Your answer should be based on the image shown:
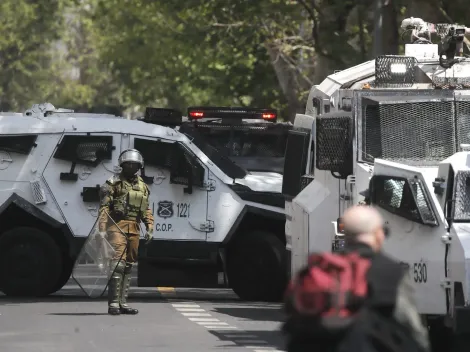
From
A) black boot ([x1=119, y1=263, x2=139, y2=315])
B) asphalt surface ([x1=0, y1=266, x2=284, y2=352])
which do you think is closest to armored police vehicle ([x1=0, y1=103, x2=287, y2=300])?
asphalt surface ([x1=0, y1=266, x2=284, y2=352])

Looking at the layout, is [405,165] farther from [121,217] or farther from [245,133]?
[245,133]

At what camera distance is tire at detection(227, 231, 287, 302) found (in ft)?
61.0

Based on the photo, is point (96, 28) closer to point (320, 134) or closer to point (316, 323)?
point (320, 134)

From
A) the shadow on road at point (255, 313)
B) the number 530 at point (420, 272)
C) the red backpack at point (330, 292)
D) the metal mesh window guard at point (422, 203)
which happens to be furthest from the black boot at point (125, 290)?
the red backpack at point (330, 292)

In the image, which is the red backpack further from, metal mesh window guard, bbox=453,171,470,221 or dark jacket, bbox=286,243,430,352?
metal mesh window guard, bbox=453,171,470,221

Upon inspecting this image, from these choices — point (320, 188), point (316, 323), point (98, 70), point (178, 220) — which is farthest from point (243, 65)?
point (98, 70)

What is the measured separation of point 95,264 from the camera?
16.6 m

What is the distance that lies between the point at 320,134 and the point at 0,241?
19.4 feet

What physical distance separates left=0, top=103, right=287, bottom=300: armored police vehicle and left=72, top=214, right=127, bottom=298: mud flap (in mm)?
1420

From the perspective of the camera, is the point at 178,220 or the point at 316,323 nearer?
the point at 316,323

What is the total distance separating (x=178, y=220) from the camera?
1873 cm

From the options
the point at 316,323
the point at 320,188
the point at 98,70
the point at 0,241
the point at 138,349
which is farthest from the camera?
the point at 98,70

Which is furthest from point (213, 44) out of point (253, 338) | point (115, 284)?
point (253, 338)

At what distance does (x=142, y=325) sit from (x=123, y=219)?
1.45 metres
